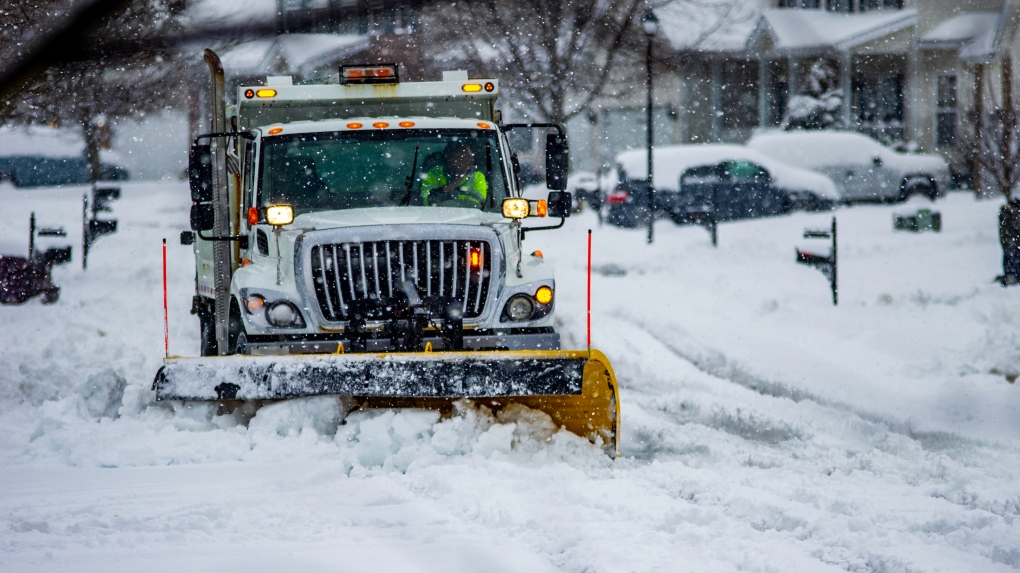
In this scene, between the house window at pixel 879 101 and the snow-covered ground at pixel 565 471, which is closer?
the snow-covered ground at pixel 565 471

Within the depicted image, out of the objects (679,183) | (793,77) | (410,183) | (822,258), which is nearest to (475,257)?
(410,183)

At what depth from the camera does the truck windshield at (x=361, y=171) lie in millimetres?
7711

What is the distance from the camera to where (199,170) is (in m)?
7.22

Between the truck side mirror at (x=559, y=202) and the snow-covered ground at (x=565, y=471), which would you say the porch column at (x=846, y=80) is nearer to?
the snow-covered ground at (x=565, y=471)

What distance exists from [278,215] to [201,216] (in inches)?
26.5

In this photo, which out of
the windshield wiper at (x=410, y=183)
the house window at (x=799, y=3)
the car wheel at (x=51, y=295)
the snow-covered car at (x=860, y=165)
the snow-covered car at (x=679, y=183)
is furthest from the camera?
the house window at (x=799, y=3)

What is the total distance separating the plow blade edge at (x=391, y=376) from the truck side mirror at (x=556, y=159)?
85.0 inches

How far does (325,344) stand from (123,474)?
1.52 meters

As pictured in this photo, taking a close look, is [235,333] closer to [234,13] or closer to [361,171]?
[361,171]

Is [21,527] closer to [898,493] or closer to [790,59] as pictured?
[898,493]

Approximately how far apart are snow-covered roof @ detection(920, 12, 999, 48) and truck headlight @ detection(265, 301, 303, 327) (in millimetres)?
36285

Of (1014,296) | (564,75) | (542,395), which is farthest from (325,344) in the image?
(564,75)

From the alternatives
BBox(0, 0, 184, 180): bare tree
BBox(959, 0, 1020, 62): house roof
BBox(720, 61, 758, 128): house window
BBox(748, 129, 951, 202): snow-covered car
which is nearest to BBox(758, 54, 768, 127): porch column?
BBox(720, 61, 758, 128): house window

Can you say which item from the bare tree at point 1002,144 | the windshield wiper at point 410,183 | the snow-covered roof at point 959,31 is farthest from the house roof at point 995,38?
the windshield wiper at point 410,183
